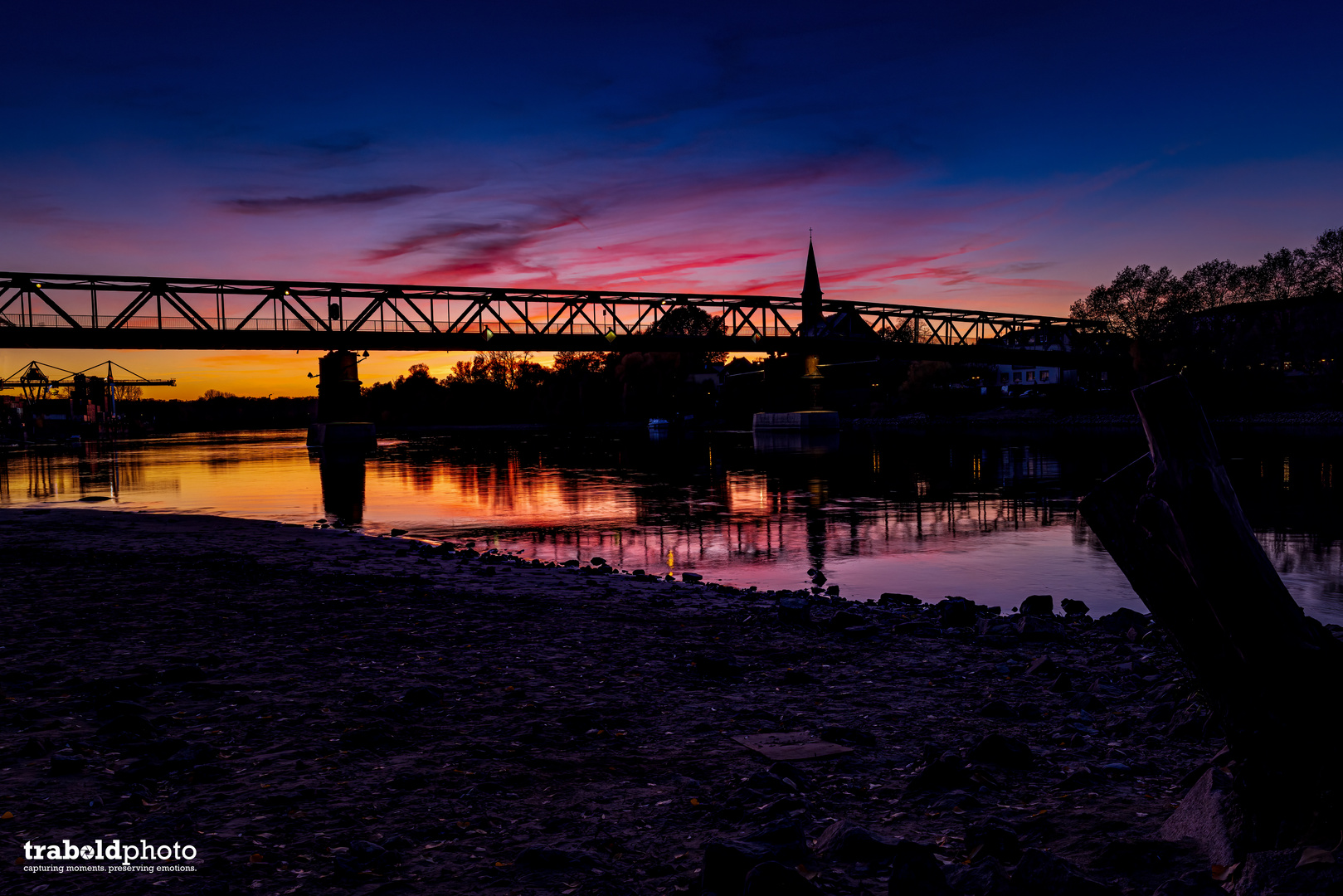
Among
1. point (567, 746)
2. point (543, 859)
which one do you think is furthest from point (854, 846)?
point (567, 746)

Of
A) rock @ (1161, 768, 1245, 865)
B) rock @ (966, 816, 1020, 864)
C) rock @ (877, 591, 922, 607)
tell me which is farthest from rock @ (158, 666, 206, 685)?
rock @ (877, 591, 922, 607)

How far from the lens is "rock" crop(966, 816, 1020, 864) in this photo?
4.75 metres

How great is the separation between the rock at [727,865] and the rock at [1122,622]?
8441 millimetres

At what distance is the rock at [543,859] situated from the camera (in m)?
4.77

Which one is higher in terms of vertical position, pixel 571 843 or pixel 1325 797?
pixel 1325 797

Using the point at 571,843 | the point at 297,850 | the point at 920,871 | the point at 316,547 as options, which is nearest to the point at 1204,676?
the point at 920,871

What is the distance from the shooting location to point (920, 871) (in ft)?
13.7

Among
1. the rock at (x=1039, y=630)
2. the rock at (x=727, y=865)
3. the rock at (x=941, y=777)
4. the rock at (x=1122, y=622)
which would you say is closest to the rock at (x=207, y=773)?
the rock at (x=727, y=865)

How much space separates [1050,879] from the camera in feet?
13.1

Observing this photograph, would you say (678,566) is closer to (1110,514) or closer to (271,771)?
(271,771)

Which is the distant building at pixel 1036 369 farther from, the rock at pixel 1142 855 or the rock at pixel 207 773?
the rock at pixel 207 773

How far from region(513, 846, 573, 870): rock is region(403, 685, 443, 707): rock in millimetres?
3163

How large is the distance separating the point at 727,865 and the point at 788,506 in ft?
91.3

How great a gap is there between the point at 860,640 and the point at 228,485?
46144 mm
